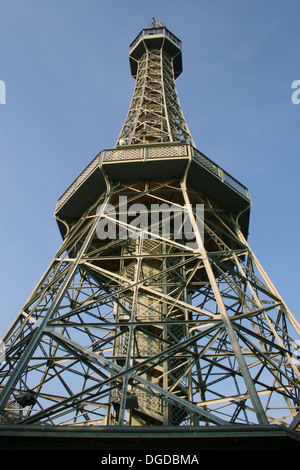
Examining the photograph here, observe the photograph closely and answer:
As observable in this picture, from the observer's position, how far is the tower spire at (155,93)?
22.8m

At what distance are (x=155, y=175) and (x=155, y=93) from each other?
1382cm

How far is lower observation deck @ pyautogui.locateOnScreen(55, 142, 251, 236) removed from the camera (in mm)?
15953

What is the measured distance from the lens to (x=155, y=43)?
3378 centimetres

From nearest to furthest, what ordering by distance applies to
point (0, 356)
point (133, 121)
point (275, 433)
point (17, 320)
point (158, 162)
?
point (275, 433), point (0, 356), point (17, 320), point (158, 162), point (133, 121)

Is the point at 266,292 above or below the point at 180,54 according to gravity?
below

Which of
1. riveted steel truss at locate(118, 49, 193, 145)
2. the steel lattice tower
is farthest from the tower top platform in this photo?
the steel lattice tower

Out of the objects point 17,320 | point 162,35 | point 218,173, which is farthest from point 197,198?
point 162,35

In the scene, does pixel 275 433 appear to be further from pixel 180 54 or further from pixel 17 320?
pixel 180 54

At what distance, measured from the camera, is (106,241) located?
17469 millimetres

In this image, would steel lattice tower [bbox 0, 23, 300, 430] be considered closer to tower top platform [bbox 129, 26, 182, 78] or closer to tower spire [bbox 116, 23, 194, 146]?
tower spire [bbox 116, 23, 194, 146]

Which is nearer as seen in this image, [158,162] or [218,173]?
[158,162]

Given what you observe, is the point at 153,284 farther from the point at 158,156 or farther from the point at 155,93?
the point at 155,93

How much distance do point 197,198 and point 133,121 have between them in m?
9.87

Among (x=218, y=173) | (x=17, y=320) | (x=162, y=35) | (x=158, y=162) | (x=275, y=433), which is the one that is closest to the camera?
(x=275, y=433)
